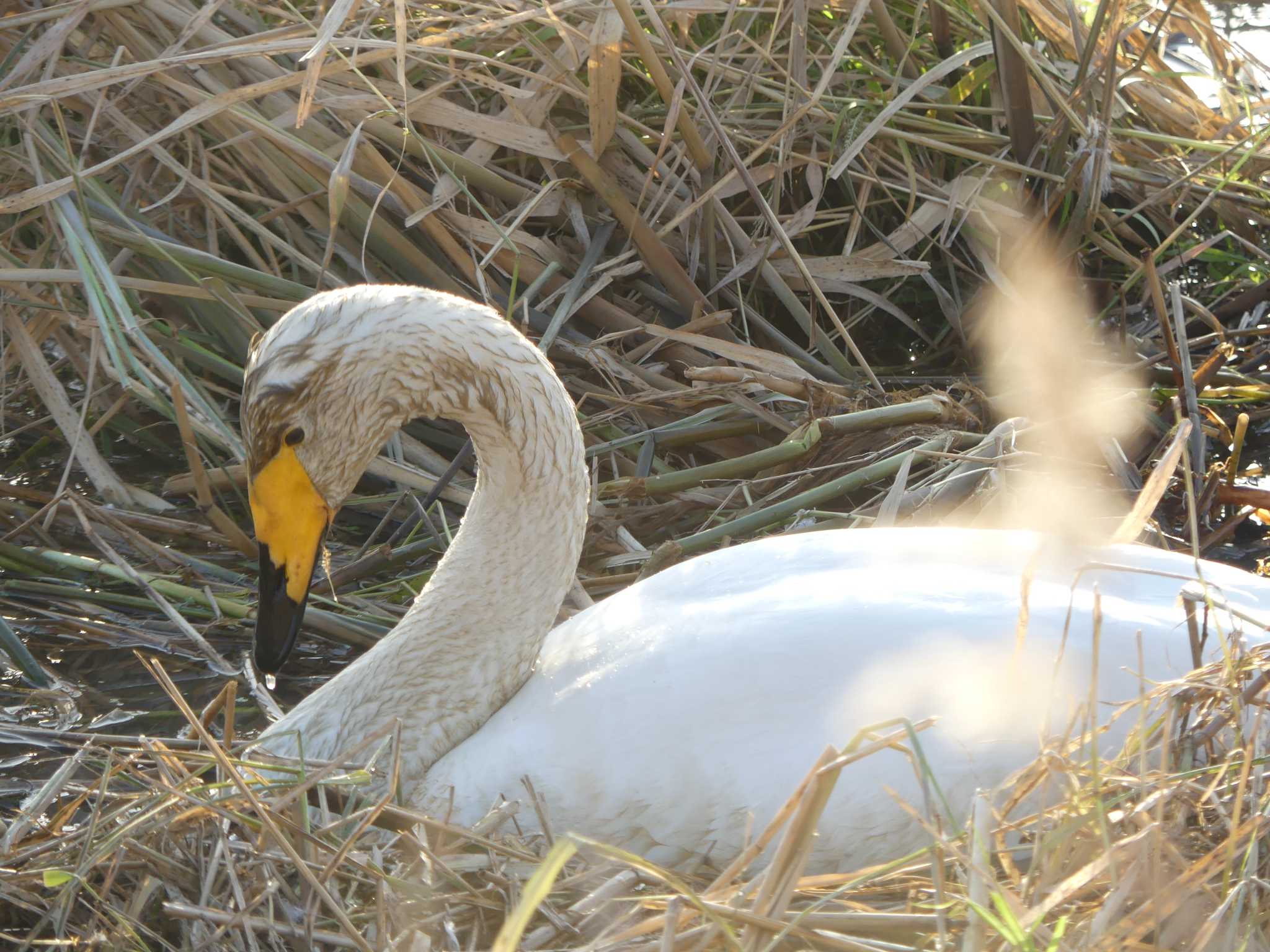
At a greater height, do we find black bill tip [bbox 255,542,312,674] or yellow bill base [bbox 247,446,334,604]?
yellow bill base [bbox 247,446,334,604]

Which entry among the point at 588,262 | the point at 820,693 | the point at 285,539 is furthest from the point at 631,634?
the point at 588,262

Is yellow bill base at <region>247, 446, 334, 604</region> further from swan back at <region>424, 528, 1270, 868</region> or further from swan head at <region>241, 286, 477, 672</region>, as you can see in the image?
swan back at <region>424, 528, 1270, 868</region>

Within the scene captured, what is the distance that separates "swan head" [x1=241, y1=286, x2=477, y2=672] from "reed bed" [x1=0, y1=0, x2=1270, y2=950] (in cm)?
30

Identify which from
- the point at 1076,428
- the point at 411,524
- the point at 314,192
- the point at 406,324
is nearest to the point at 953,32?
the point at 1076,428

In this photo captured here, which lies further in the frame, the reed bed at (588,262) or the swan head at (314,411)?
the reed bed at (588,262)

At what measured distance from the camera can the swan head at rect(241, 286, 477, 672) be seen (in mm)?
2088

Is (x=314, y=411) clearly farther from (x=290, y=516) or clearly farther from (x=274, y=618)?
(x=274, y=618)

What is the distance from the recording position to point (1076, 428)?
3.12 metres

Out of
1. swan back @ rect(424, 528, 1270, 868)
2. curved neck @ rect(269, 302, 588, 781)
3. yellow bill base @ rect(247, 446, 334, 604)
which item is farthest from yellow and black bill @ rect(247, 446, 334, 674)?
swan back @ rect(424, 528, 1270, 868)

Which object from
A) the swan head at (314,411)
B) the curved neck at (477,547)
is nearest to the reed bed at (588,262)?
the curved neck at (477,547)

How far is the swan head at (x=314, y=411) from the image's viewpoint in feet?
6.85

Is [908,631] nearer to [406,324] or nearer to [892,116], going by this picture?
[406,324]

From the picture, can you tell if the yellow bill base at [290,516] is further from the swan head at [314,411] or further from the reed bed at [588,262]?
the reed bed at [588,262]

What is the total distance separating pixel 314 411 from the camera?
6.97 ft
